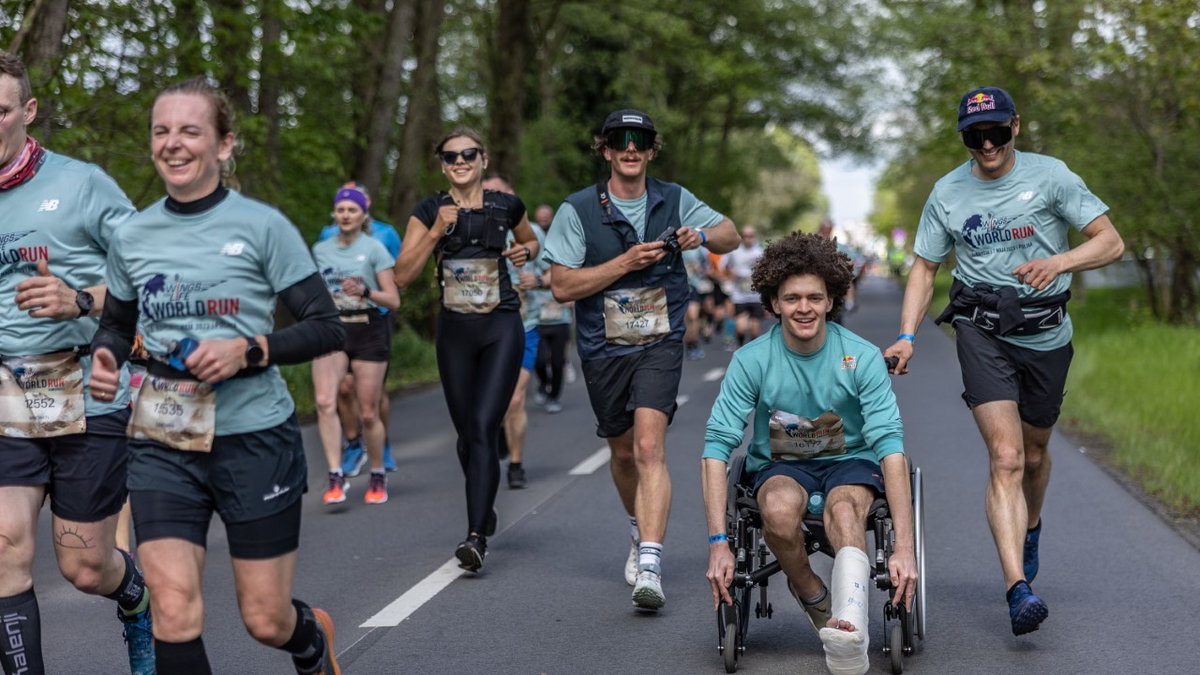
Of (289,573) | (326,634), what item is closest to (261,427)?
(289,573)

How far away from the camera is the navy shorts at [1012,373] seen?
6434 mm

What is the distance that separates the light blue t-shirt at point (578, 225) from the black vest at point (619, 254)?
0.07ft

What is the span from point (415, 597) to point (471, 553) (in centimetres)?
39

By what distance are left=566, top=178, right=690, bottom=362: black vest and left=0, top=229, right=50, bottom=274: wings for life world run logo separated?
2.74 meters

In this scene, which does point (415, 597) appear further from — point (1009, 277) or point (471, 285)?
point (1009, 277)

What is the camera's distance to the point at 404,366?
72.5ft

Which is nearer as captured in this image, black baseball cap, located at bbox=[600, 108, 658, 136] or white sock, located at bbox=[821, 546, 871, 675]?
white sock, located at bbox=[821, 546, 871, 675]

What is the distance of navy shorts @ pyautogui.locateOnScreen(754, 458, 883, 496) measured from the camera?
18.6ft

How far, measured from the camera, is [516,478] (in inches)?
435

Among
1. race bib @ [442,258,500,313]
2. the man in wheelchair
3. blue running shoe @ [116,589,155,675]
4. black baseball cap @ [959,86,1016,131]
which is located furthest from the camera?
race bib @ [442,258,500,313]

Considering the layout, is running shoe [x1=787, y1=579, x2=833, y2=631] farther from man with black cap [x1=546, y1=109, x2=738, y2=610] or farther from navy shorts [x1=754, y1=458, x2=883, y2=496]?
man with black cap [x1=546, y1=109, x2=738, y2=610]

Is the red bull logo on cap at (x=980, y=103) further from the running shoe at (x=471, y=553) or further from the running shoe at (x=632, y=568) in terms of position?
the running shoe at (x=471, y=553)

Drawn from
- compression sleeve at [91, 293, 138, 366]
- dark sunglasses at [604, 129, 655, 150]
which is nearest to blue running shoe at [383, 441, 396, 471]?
dark sunglasses at [604, 129, 655, 150]

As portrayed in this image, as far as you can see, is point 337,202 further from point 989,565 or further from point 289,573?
point 289,573
